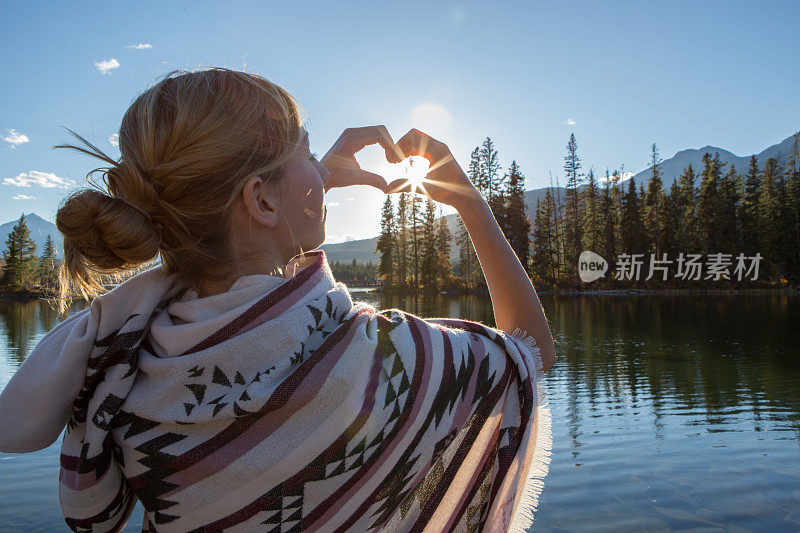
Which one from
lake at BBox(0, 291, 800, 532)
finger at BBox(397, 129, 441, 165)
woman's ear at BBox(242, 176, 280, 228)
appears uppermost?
→ finger at BBox(397, 129, 441, 165)

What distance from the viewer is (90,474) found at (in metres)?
0.75

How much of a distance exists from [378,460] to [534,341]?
1.27 ft

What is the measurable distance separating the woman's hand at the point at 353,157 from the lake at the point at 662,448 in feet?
13.9

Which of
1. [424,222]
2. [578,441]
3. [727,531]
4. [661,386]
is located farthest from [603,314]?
[424,222]

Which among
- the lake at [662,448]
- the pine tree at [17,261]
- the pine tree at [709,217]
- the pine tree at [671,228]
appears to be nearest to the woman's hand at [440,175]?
the lake at [662,448]

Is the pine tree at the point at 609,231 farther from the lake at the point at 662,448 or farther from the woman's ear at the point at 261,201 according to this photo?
the woman's ear at the point at 261,201

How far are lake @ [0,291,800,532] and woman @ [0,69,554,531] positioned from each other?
163 inches

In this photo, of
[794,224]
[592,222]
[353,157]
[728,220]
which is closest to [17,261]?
[592,222]

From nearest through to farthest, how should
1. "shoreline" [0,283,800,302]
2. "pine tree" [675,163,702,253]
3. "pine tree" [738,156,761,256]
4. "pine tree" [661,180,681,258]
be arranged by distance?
"shoreline" [0,283,800,302], "pine tree" [738,156,761,256], "pine tree" [661,180,681,258], "pine tree" [675,163,702,253]

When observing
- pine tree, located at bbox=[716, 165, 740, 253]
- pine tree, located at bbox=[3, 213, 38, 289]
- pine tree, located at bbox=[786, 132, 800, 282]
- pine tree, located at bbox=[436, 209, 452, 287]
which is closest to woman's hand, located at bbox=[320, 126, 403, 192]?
pine tree, located at bbox=[436, 209, 452, 287]

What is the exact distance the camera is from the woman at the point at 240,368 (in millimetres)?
714

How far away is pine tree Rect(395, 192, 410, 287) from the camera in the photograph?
48.2 m

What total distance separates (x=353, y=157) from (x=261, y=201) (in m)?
0.31

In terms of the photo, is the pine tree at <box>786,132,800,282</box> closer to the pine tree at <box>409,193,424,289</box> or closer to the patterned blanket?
the pine tree at <box>409,193,424,289</box>
